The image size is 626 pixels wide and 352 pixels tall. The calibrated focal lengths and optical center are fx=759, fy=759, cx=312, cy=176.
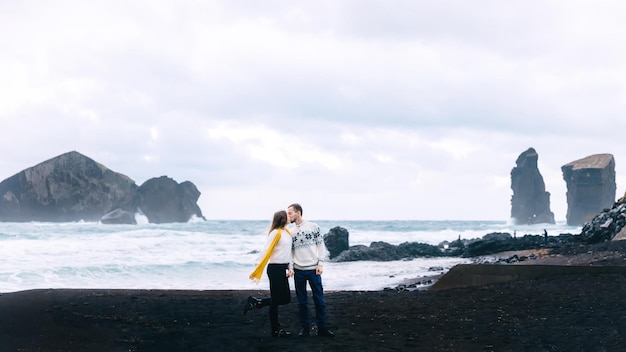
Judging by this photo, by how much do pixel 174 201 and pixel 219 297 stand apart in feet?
491

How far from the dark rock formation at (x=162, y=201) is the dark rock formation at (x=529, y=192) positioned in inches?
2985

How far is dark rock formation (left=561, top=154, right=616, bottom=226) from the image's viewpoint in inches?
5935

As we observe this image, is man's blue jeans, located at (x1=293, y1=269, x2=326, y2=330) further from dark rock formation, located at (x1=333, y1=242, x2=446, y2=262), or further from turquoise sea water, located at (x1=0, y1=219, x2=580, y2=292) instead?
dark rock formation, located at (x1=333, y1=242, x2=446, y2=262)

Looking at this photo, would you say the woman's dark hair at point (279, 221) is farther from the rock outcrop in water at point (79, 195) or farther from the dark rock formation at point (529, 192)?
the dark rock formation at point (529, 192)

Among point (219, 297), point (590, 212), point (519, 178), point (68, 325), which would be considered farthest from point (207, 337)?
point (519, 178)

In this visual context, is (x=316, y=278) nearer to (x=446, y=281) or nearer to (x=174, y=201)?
(x=446, y=281)

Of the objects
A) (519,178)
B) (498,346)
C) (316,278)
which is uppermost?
(519,178)

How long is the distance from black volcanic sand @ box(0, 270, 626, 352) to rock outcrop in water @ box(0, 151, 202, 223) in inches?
5068

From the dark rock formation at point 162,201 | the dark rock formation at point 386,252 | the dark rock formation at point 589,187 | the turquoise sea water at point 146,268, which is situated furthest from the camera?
the dark rock formation at point 162,201

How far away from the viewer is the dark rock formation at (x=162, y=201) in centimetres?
16050

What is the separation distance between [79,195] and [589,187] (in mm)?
101535

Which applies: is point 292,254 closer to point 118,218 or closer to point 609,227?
point 609,227

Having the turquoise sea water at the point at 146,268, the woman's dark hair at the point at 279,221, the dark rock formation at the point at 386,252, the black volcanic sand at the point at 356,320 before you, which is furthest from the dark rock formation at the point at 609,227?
the woman's dark hair at the point at 279,221

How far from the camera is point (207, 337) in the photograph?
10859 mm
